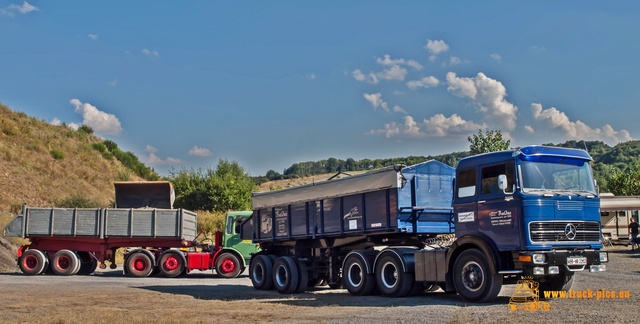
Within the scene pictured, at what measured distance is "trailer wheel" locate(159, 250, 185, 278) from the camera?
99.2 ft

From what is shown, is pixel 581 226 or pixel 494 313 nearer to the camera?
pixel 494 313

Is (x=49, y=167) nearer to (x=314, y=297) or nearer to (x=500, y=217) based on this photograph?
(x=314, y=297)

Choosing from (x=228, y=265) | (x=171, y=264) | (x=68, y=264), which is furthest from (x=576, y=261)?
(x=68, y=264)

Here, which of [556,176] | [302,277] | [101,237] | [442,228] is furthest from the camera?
[101,237]

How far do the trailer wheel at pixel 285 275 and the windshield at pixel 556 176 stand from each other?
903 centimetres

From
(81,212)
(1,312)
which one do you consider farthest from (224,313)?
(81,212)

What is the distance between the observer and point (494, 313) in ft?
45.6

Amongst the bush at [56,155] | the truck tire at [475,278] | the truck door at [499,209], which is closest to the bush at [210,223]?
the bush at [56,155]

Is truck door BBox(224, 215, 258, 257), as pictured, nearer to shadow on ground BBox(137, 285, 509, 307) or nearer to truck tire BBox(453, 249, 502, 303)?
shadow on ground BBox(137, 285, 509, 307)

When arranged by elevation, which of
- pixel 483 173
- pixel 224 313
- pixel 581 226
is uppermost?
pixel 483 173

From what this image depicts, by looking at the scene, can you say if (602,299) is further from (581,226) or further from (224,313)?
(224,313)

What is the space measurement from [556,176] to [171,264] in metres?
19.0

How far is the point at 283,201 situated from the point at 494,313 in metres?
10.3

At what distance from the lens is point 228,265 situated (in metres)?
29.5
